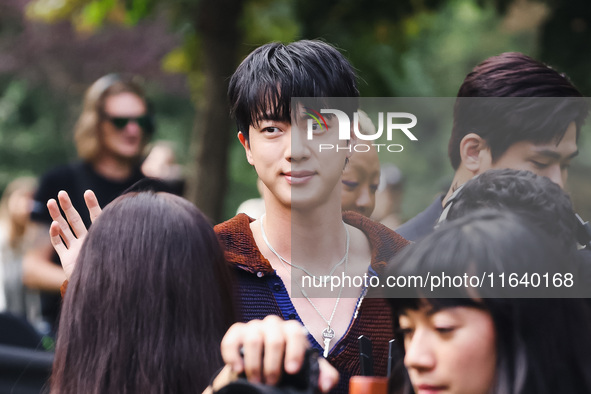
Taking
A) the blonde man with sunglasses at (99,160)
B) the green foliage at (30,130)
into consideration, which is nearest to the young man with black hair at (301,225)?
the blonde man with sunglasses at (99,160)

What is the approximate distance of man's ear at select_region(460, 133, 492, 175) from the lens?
81.0 inches

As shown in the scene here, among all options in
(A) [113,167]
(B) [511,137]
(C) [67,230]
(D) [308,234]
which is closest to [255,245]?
(D) [308,234]

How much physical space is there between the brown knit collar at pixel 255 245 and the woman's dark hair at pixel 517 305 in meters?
0.51

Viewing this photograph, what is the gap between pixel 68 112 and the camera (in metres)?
18.1

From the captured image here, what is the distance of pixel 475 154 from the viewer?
208 centimetres

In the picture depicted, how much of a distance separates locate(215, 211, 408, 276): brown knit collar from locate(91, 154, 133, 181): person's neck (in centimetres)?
271

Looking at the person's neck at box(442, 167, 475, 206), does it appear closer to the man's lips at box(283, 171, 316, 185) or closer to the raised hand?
the man's lips at box(283, 171, 316, 185)

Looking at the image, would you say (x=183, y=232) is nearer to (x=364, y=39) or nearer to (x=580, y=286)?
(x=580, y=286)

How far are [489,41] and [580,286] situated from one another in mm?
19710

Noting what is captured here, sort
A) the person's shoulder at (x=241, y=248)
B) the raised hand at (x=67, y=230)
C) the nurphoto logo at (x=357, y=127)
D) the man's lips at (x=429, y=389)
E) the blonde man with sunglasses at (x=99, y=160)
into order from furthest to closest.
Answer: the blonde man with sunglasses at (x=99, y=160)
the raised hand at (x=67, y=230)
the person's shoulder at (x=241, y=248)
the nurphoto logo at (x=357, y=127)
the man's lips at (x=429, y=389)

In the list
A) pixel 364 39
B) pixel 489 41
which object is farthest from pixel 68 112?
pixel 364 39

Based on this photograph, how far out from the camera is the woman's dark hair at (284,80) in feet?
7.18

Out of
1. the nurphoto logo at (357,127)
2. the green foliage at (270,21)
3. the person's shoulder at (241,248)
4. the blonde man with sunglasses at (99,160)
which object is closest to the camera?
the nurphoto logo at (357,127)

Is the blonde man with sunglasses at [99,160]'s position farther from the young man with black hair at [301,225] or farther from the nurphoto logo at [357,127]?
the nurphoto logo at [357,127]
